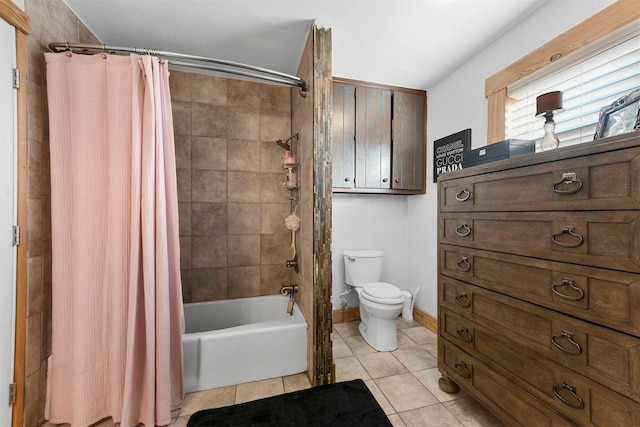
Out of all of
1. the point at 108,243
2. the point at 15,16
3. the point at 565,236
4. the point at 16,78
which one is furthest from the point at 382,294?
the point at 15,16

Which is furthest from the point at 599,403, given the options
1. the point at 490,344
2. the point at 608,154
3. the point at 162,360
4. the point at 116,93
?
the point at 116,93

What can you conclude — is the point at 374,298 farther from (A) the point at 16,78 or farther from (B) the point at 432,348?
(A) the point at 16,78

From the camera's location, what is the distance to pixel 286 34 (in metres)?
1.81

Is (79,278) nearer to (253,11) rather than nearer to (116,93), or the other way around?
(116,93)

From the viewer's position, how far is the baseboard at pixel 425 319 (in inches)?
95.4

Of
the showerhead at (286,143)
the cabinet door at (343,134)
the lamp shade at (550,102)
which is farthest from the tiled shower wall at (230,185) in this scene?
the lamp shade at (550,102)

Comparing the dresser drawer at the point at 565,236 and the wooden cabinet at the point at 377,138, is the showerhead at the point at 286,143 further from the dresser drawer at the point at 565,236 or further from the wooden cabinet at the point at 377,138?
the dresser drawer at the point at 565,236

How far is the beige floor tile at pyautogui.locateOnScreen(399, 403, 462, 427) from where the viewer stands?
4.48ft

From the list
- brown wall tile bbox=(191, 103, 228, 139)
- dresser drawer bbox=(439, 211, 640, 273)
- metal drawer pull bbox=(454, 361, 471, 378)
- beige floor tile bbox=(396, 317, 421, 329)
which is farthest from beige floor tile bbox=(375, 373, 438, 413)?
brown wall tile bbox=(191, 103, 228, 139)

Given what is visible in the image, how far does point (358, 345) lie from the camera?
2205 millimetres

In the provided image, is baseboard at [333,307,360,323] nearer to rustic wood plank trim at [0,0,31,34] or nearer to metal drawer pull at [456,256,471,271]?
metal drawer pull at [456,256,471,271]

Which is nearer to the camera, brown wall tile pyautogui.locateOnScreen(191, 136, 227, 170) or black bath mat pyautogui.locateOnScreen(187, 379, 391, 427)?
black bath mat pyautogui.locateOnScreen(187, 379, 391, 427)

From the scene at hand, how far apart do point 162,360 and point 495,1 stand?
278cm

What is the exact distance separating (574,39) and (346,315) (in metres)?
2.63
